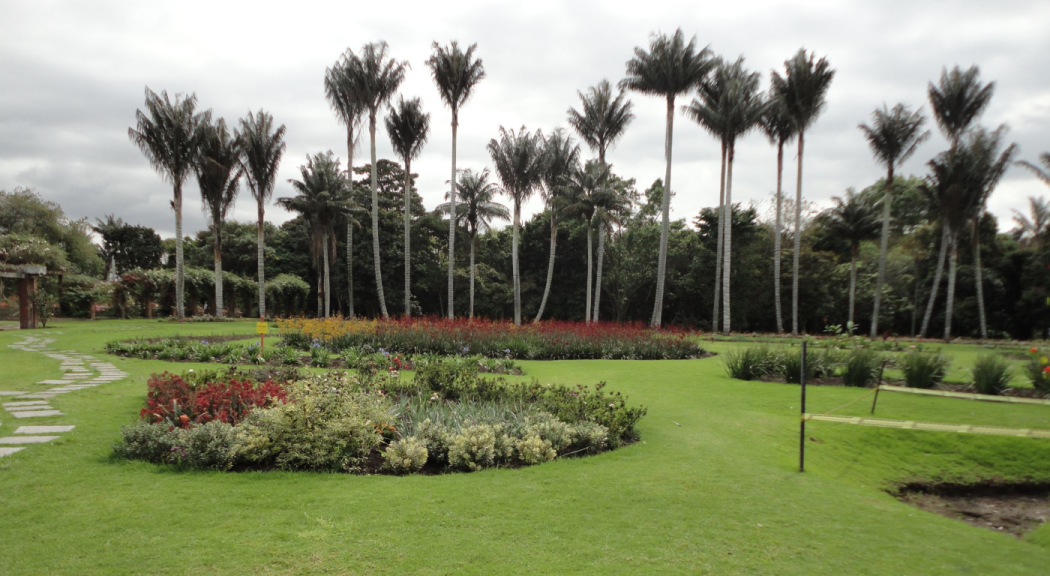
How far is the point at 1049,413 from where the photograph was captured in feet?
21.4

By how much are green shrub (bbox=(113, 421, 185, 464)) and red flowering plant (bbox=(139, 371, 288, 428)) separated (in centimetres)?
26

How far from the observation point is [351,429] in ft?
15.0

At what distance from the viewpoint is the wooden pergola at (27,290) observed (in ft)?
49.7

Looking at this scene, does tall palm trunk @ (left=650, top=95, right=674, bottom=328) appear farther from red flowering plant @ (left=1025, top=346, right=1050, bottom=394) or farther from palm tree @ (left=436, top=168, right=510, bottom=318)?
red flowering plant @ (left=1025, top=346, right=1050, bottom=394)

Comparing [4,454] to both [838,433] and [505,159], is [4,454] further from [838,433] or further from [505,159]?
[505,159]

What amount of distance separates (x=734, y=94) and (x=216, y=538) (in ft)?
82.7

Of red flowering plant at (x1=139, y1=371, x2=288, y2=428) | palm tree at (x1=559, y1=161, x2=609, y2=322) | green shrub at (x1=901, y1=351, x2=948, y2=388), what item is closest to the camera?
red flowering plant at (x1=139, y1=371, x2=288, y2=428)

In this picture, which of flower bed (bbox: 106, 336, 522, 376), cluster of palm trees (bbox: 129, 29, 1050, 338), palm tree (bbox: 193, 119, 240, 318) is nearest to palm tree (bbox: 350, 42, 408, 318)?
cluster of palm trees (bbox: 129, 29, 1050, 338)

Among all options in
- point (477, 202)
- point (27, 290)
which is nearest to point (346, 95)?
point (477, 202)

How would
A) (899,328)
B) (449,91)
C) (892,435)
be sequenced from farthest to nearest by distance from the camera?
(899,328)
(449,91)
(892,435)

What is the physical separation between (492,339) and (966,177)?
2232 centimetres

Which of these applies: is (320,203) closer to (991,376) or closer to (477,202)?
(477,202)

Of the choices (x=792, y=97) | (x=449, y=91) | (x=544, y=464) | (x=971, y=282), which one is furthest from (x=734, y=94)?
(x=544, y=464)

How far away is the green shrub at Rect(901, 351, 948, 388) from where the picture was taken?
28.3 ft
